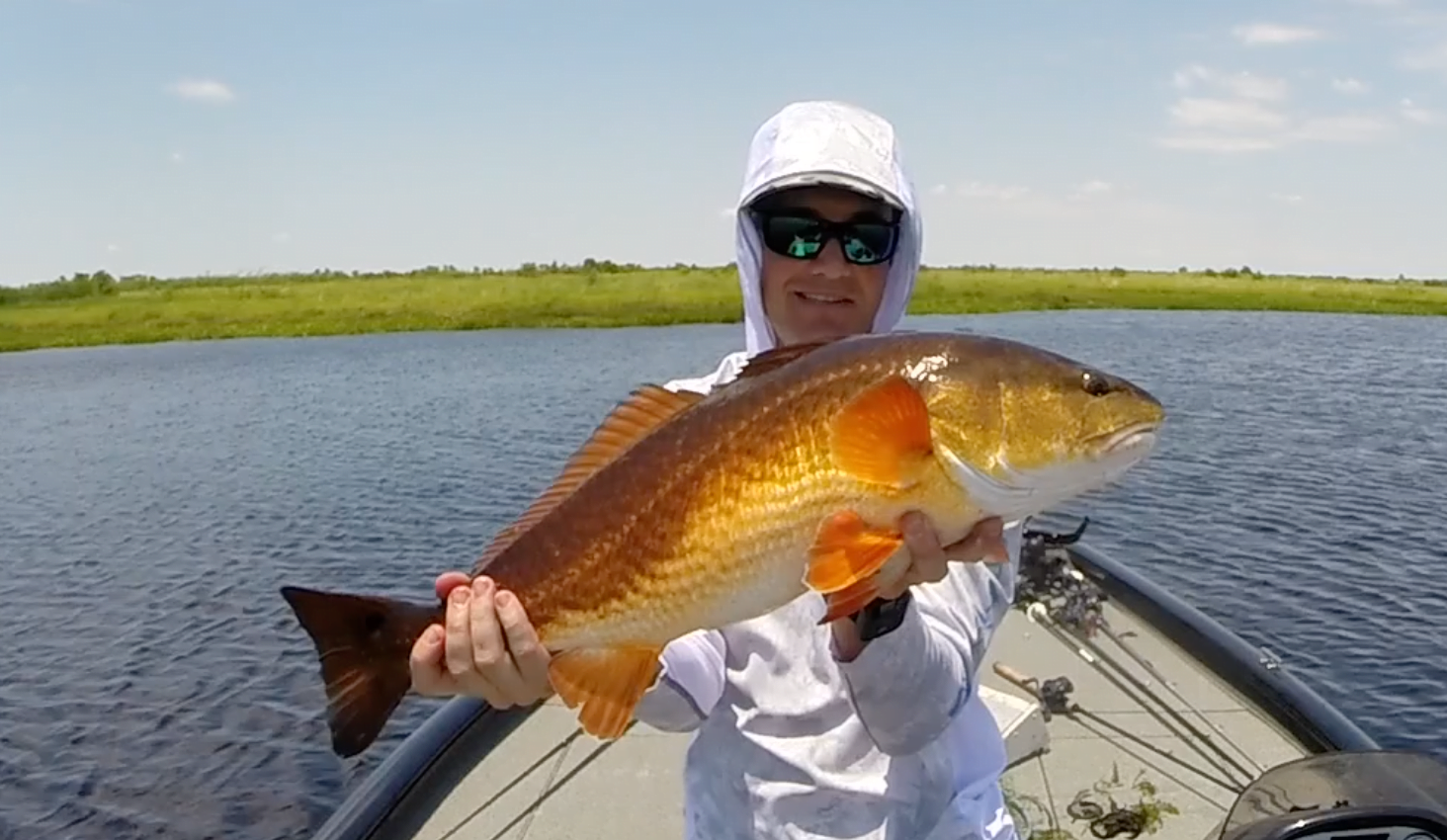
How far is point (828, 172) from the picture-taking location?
306 centimetres

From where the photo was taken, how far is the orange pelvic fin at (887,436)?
2.50 meters

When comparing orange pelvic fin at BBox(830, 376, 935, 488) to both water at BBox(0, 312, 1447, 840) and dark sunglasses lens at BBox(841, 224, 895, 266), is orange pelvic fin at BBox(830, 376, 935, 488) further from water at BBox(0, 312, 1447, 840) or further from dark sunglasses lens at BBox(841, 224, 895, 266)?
water at BBox(0, 312, 1447, 840)

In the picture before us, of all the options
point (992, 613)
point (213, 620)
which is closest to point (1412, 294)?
point (213, 620)

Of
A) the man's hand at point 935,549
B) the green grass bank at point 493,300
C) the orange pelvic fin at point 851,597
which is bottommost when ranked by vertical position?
the green grass bank at point 493,300

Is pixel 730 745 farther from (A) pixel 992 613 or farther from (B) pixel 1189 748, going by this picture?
(B) pixel 1189 748

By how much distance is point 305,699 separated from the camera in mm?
12367

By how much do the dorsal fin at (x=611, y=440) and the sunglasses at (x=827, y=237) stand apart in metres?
0.47

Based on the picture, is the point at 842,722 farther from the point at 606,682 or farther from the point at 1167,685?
the point at 1167,685

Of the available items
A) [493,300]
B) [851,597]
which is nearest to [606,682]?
[851,597]

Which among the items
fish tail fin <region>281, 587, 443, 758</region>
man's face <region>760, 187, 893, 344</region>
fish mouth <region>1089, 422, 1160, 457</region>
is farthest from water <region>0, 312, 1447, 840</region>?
fish tail fin <region>281, 587, 443, 758</region>

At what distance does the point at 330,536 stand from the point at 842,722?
16015 millimetres

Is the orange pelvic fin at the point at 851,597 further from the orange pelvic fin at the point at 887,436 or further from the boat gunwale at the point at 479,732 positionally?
the boat gunwale at the point at 479,732

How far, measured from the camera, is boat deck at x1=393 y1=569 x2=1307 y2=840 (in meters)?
6.30

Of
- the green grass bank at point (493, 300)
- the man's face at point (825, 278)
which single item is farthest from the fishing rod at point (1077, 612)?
the green grass bank at point (493, 300)
